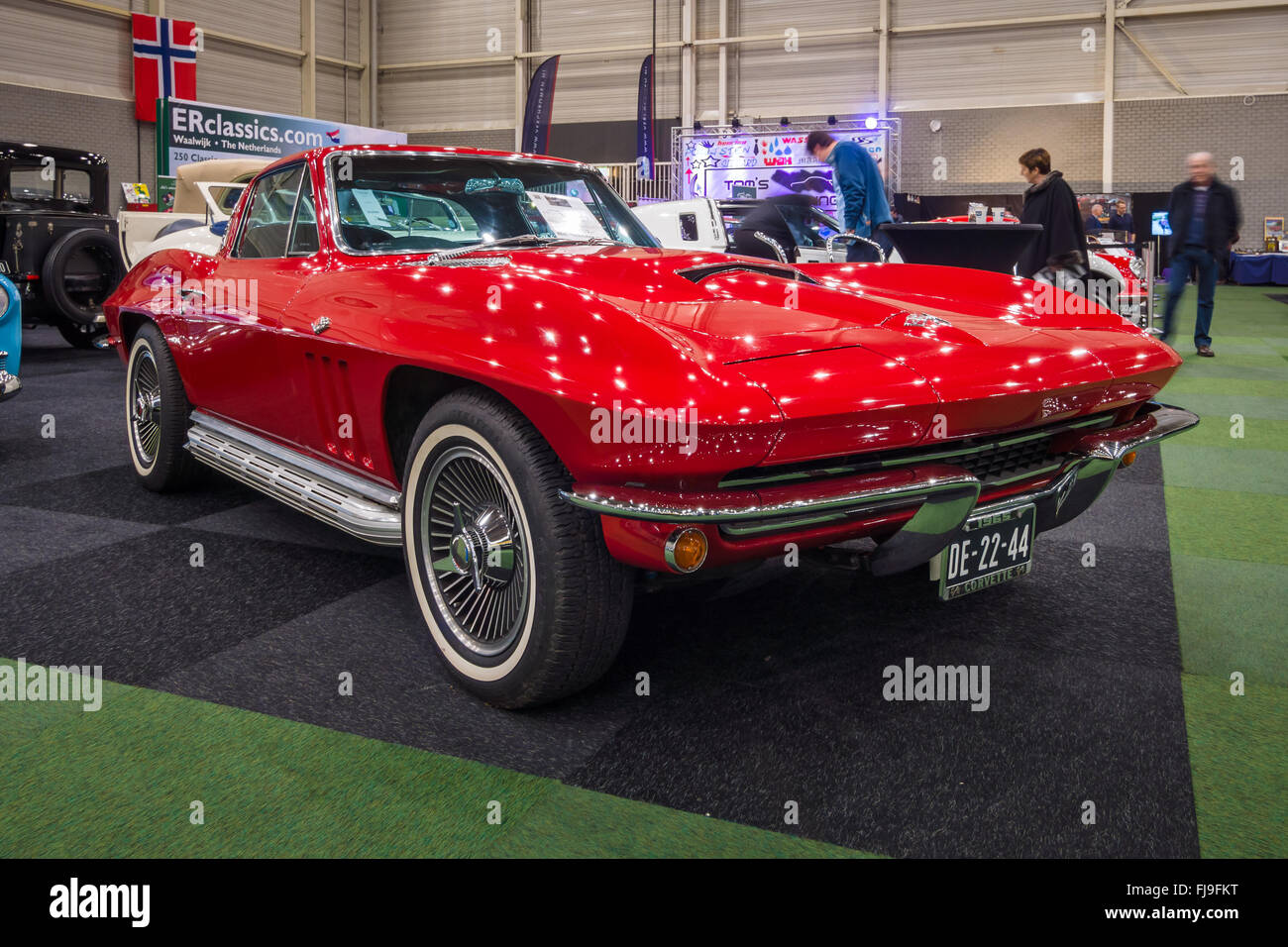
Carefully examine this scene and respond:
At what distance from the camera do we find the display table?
571cm

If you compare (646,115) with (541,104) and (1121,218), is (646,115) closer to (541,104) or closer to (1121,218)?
(541,104)

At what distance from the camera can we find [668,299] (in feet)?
7.16

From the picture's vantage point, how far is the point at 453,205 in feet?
9.82

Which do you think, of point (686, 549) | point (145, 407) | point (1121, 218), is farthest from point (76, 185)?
point (1121, 218)

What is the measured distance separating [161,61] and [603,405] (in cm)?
2019

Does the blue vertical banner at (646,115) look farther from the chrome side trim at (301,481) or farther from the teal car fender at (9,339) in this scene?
the chrome side trim at (301,481)

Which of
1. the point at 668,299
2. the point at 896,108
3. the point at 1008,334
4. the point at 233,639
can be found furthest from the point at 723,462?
the point at 896,108

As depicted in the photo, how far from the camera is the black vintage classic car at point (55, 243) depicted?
8.36 meters

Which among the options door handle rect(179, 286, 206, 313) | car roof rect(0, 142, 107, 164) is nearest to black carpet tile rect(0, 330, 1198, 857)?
door handle rect(179, 286, 206, 313)

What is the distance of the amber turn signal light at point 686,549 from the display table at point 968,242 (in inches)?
174

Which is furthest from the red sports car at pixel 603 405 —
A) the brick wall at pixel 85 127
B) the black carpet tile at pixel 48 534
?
the brick wall at pixel 85 127

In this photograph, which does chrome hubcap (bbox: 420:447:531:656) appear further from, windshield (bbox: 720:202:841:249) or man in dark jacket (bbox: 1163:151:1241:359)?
man in dark jacket (bbox: 1163:151:1241:359)
